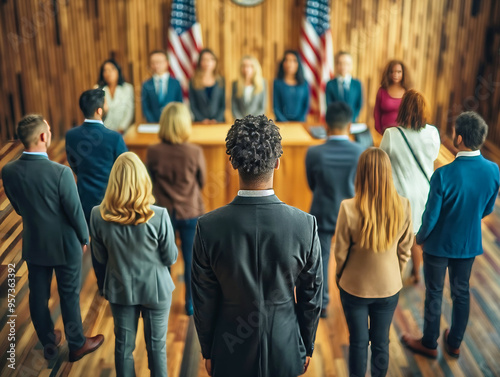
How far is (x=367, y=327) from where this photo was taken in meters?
2.80

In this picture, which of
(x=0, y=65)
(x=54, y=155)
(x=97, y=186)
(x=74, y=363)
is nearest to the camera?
(x=74, y=363)

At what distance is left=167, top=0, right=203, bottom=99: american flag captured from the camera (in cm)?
631

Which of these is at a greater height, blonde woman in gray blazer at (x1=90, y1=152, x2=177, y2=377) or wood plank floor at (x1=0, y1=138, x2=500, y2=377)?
blonde woman in gray blazer at (x1=90, y1=152, x2=177, y2=377)

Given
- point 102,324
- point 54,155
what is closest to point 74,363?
point 102,324

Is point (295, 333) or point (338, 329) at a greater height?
point (295, 333)

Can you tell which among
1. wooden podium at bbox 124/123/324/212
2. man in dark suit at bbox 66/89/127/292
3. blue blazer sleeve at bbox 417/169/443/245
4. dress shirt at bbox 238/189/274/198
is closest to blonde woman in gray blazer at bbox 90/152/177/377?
man in dark suit at bbox 66/89/127/292

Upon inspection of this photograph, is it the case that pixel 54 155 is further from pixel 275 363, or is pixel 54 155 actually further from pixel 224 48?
pixel 275 363

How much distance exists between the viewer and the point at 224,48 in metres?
6.70

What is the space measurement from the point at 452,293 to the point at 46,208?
2444 mm

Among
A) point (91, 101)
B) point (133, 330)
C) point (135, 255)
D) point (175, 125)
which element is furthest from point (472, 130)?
point (91, 101)

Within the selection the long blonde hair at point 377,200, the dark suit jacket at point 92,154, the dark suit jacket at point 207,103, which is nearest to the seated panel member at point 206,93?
the dark suit jacket at point 207,103

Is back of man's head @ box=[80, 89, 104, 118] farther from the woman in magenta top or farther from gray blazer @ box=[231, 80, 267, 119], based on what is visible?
gray blazer @ box=[231, 80, 267, 119]

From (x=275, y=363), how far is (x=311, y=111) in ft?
16.0

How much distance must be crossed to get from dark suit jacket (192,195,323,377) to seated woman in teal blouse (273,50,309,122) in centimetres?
342
